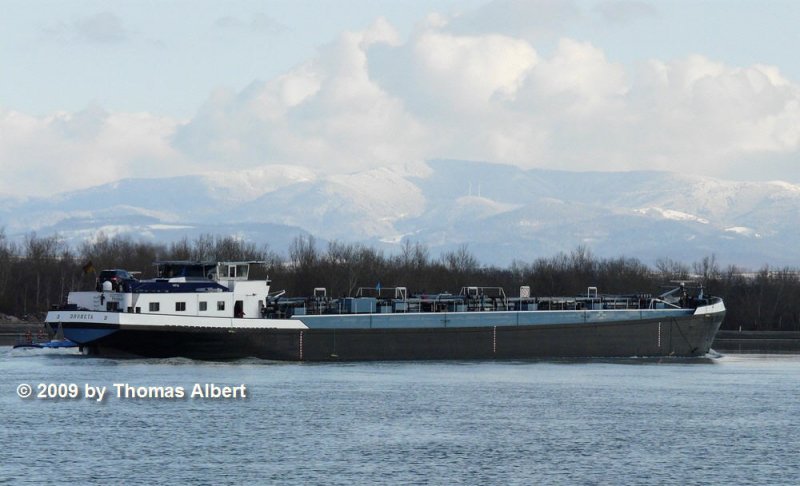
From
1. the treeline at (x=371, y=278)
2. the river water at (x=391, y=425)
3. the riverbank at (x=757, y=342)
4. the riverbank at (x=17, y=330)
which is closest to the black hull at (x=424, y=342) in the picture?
the river water at (x=391, y=425)

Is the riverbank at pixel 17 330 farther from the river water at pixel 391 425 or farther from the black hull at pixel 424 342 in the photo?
the river water at pixel 391 425

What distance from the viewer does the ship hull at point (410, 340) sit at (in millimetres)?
83625

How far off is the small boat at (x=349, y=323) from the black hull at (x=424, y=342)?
0.21 ft

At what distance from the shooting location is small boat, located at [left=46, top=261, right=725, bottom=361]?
83875 millimetres

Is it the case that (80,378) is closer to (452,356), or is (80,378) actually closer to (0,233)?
(452,356)

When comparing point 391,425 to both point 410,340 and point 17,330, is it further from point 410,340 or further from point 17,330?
point 17,330

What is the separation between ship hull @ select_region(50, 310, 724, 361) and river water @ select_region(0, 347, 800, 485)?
4.59ft

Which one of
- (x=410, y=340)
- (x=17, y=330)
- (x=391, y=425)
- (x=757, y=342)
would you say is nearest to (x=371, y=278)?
(x=17, y=330)

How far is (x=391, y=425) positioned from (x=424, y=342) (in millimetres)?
32235

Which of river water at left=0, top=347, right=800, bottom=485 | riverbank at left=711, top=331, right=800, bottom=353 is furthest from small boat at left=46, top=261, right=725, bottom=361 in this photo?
riverbank at left=711, top=331, right=800, bottom=353

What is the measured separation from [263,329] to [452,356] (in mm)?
13187

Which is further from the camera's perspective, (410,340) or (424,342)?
(424,342)

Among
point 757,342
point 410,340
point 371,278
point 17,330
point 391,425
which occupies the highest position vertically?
point 371,278

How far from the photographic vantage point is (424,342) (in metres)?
91.0
